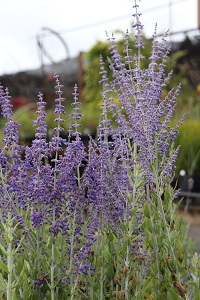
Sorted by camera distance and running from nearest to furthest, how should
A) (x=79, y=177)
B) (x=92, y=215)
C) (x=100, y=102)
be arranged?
(x=79, y=177)
(x=92, y=215)
(x=100, y=102)

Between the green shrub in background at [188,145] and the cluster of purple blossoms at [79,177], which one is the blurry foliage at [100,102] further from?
the cluster of purple blossoms at [79,177]

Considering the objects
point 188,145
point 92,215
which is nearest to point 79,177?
point 92,215

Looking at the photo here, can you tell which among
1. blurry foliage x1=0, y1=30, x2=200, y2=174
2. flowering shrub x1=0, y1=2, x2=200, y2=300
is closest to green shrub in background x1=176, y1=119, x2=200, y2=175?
blurry foliage x1=0, y1=30, x2=200, y2=174

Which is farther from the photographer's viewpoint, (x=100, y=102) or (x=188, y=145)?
(x=100, y=102)

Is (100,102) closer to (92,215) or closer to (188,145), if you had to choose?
(188,145)

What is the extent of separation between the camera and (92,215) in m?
2.28

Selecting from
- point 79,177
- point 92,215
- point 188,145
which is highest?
point 188,145

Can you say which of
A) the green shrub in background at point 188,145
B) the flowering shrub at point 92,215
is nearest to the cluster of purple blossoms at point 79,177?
the flowering shrub at point 92,215

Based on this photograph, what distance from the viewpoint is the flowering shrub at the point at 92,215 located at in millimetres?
2094

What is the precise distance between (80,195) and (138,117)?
0.38m

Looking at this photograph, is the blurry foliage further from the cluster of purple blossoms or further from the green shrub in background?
the cluster of purple blossoms

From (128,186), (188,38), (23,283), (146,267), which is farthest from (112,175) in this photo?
(188,38)

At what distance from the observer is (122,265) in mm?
2150

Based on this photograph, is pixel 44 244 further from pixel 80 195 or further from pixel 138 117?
pixel 138 117
